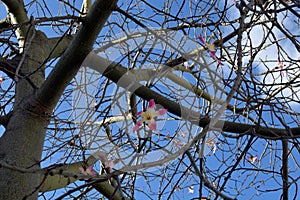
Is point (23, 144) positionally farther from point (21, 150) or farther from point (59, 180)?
point (59, 180)

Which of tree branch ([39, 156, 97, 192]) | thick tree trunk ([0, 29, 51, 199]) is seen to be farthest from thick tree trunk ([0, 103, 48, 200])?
tree branch ([39, 156, 97, 192])

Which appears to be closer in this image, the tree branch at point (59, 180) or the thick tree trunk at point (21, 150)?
the thick tree trunk at point (21, 150)

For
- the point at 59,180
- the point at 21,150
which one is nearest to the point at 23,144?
the point at 21,150

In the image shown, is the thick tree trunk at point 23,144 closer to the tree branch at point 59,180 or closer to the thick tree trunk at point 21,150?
the thick tree trunk at point 21,150

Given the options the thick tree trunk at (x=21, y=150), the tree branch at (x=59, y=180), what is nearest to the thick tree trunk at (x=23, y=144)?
the thick tree trunk at (x=21, y=150)

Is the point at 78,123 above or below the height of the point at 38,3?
below

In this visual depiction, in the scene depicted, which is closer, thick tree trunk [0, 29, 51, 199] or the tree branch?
thick tree trunk [0, 29, 51, 199]

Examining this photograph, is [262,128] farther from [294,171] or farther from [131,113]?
[294,171]

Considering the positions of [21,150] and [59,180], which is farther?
[59,180]

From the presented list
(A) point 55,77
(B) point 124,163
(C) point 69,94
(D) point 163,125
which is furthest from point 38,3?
(B) point 124,163

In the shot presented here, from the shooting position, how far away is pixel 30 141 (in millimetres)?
1198

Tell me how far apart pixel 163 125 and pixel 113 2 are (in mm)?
410

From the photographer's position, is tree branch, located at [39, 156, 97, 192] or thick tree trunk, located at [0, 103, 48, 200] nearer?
thick tree trunk, located at [0, 103, 48, 200]

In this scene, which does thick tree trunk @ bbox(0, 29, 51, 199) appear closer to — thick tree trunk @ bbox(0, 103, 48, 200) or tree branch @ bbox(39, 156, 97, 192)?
thick tree trunk @ bbox(0, 103, 48, 200)
